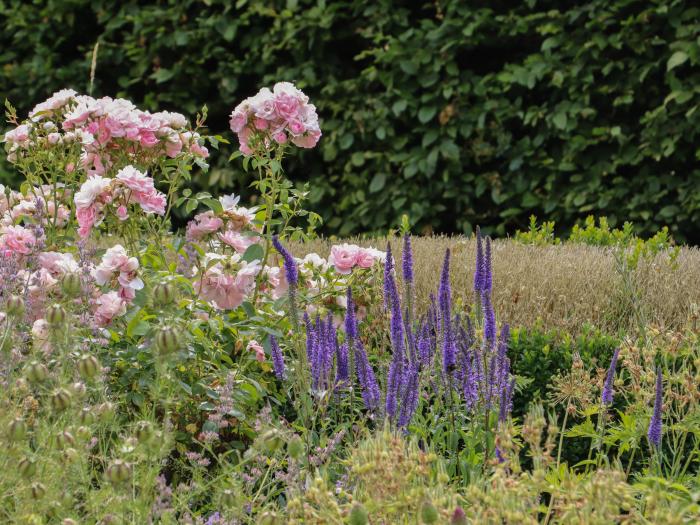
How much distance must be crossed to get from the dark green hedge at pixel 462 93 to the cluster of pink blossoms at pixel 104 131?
3.46 metres

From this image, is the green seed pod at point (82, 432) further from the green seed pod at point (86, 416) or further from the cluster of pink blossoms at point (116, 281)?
the cluster of pink blossoms at point (116, 281)

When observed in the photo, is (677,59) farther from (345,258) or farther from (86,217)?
(86,217)

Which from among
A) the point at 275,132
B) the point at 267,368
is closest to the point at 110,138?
the point at 275,132

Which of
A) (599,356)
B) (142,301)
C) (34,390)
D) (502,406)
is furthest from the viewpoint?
(599,356)

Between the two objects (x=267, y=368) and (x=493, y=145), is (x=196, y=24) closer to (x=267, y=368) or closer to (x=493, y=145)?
(x=493, y=145)

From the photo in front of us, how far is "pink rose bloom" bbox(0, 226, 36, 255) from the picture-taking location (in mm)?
3369

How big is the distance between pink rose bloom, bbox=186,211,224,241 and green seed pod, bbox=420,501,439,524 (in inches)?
80.5

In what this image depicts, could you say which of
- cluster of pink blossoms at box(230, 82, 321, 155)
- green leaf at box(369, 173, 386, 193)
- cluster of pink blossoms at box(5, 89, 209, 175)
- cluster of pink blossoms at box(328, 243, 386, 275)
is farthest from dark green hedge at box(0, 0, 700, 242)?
cluster of pink blossoms at box(5, 89, 209, 175)

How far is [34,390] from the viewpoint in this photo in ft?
9.42

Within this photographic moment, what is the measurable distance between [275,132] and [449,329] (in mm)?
1149

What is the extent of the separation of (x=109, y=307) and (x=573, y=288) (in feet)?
6.51

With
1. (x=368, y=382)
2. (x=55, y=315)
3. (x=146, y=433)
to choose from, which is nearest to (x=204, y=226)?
(x=368, y=382)

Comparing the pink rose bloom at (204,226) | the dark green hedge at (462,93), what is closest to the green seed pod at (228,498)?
the pink rose bloom at (204,226)

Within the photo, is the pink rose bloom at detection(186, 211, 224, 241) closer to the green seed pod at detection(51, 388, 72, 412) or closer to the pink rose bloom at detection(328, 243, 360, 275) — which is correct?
the pink rose bloom at detection(328, 243, 360, 275)
